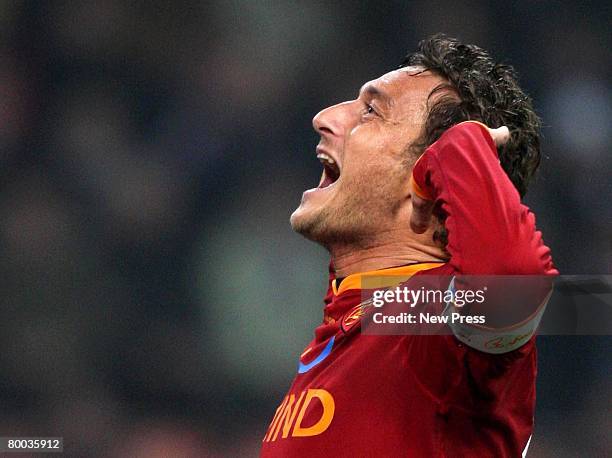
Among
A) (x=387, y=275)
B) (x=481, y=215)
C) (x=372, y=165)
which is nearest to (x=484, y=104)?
(x=372, y=165)

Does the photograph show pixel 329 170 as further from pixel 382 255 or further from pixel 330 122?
pixel 382 255

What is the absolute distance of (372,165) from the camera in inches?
61.3

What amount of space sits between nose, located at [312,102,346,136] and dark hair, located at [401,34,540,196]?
197 millimetres

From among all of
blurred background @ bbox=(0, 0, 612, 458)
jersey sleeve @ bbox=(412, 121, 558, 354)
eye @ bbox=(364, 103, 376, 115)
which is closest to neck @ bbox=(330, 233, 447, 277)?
eye @ bbox=(364, 103, 376, 115)

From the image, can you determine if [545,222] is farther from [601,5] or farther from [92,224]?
[92,224]

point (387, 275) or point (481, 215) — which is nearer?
point (481, 215)

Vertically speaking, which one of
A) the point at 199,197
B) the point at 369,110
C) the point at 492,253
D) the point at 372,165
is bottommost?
the point at 492,253

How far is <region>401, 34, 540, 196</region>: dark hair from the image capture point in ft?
5.03

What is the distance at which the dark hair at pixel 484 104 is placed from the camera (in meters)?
1.53

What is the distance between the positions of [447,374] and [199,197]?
192cm

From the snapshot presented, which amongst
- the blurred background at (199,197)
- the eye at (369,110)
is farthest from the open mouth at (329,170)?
the blurred background at (199,197)

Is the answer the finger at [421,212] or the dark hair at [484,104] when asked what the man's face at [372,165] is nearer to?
the dark hair at [484,104]

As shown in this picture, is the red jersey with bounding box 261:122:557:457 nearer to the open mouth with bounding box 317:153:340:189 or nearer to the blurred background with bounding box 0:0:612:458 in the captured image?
the open mouth with bounding box 317:153:340:189

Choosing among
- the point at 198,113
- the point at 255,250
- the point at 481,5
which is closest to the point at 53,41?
the point at 198,113
